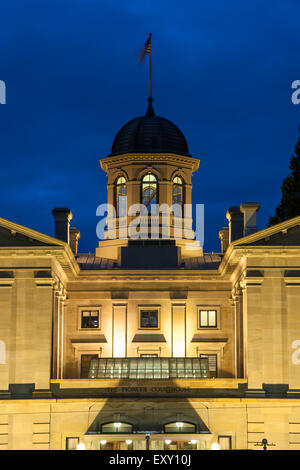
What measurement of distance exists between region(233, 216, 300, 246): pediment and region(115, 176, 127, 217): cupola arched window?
69.0ft

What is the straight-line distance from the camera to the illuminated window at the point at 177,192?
82.4m

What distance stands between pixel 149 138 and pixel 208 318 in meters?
17.6

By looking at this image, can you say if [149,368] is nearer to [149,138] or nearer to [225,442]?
[225,442]

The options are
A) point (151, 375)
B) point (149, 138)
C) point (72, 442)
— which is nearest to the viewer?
point (72, 442)

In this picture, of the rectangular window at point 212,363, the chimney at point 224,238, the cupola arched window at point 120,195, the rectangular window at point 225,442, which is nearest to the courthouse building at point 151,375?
the rectangular window at point 225,442

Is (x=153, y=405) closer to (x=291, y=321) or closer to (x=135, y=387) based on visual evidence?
(x=135, y=387)

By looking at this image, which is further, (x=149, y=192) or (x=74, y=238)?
(x=149, y=192)

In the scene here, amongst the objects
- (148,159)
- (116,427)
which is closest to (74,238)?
(148,159)

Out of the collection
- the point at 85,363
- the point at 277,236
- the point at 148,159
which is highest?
the point at 148,159

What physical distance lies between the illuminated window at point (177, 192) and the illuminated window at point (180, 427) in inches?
941

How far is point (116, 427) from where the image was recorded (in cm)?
6372

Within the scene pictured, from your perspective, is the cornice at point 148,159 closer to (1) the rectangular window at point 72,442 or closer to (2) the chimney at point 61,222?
(2) the chimney at point 61,222

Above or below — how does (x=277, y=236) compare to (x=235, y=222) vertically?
below

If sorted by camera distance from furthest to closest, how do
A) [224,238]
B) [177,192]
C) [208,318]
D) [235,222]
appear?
[177,192] → [224,238] → [208,318] → [235,222]
